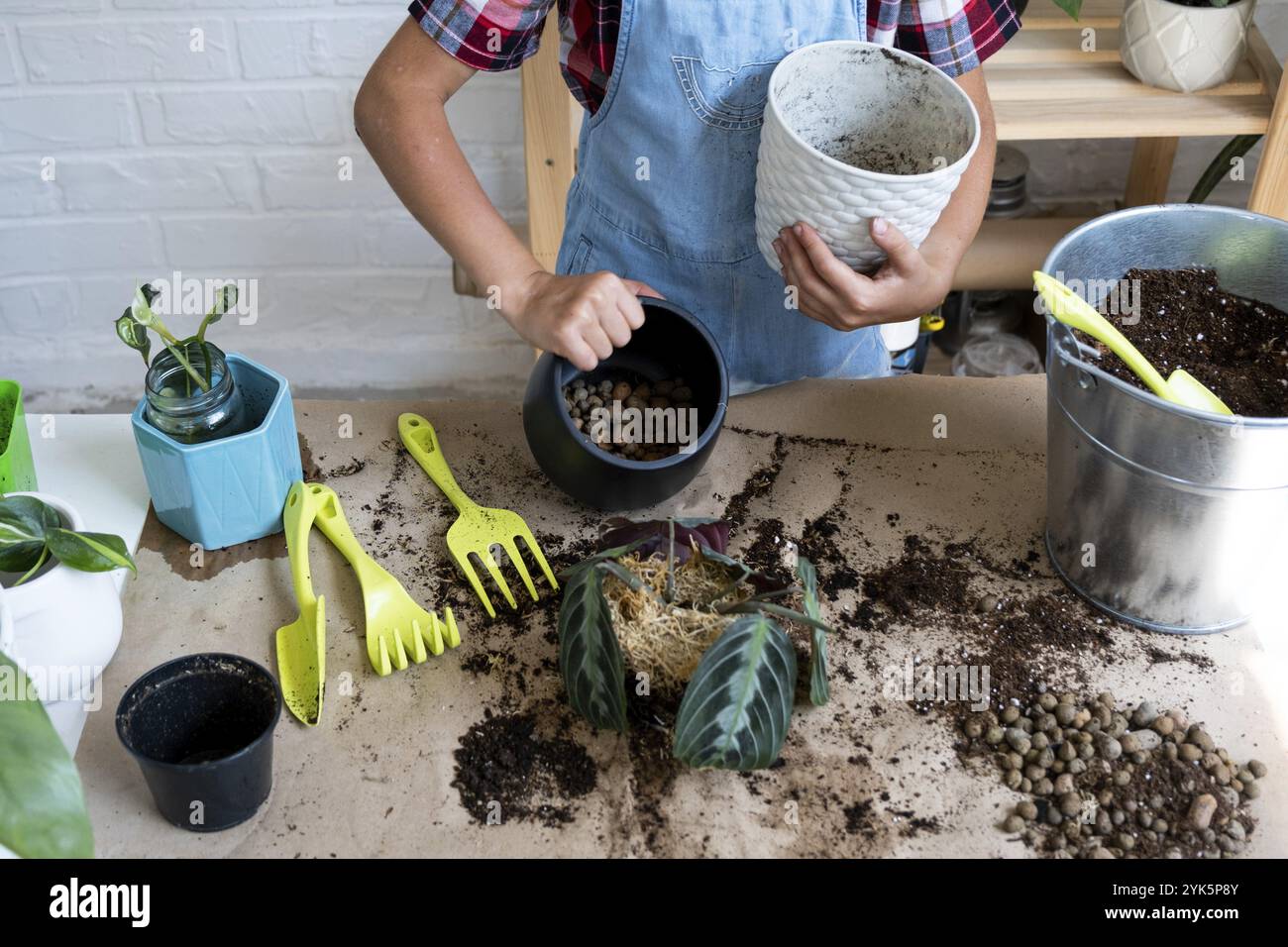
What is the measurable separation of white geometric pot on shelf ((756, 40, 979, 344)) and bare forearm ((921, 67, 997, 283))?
10cm

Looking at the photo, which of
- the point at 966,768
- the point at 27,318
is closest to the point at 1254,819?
the point at 966,768

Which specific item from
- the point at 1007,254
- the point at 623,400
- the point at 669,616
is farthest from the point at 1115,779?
the point at 1007,254

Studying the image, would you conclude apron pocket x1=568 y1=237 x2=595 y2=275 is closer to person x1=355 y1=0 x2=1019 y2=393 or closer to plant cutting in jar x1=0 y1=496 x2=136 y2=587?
person x1=355 y1=0 x2=1019 y2=393

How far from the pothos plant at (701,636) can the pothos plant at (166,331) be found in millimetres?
321

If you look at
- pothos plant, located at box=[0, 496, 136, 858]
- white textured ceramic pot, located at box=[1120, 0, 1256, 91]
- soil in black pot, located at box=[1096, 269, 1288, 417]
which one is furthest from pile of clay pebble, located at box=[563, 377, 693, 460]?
white textured ceramic pot, located at box=[1120, 0, 1256, 91]

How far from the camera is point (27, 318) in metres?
1.95

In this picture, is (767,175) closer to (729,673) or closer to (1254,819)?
(729,673)

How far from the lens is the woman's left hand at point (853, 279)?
89cm

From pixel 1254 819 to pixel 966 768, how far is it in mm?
186

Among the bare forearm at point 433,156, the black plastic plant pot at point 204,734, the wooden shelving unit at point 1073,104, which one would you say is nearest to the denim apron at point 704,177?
the bare forearm at point 433,156

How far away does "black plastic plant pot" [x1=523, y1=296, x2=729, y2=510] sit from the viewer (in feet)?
2.99

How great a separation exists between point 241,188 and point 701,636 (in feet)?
4.33

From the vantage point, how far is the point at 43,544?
0.81m

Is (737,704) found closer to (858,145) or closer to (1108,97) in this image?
(858,145)
